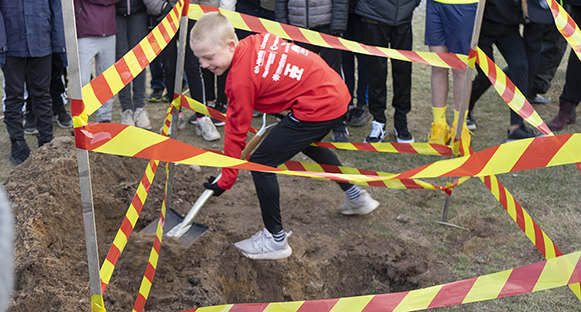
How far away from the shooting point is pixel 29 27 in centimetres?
407

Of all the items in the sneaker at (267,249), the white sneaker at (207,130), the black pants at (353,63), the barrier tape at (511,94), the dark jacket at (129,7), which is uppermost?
the barrier tape at (511,94)

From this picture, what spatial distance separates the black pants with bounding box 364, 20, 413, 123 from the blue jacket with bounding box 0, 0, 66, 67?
9.58 ft

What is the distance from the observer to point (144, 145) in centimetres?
182

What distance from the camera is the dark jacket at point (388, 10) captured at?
4459 mm

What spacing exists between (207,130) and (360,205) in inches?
84.9

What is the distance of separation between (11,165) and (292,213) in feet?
9.09

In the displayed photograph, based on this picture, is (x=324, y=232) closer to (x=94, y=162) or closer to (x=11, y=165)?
→ (x=94, y=162)

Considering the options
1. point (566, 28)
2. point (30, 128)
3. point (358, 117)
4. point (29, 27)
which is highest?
point (566, 28)

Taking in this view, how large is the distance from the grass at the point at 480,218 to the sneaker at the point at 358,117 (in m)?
Answer: 0.18

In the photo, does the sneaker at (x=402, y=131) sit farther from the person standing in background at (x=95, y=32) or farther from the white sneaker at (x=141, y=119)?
the person standing in background at (x=95, y=32)

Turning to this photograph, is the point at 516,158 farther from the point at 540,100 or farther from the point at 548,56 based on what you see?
the point at 540,100

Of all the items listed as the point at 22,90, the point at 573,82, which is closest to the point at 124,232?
the point at 22,90

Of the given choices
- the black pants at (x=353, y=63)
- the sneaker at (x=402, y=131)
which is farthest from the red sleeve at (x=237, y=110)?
the sneaker at (x=402, y=131)

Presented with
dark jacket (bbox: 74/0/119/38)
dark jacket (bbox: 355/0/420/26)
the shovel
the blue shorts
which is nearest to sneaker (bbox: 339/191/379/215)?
the shovel
